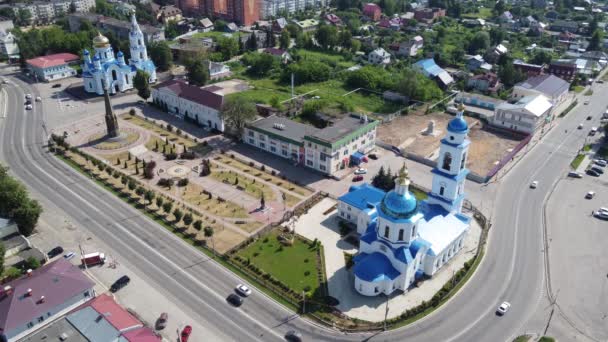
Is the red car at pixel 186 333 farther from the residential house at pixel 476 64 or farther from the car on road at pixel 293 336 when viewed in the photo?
the residential house at pixel 476 64

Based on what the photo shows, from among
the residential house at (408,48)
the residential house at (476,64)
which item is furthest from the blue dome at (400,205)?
the residential house at (408,48)

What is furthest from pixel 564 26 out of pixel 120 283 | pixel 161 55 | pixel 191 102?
pixel 120 283

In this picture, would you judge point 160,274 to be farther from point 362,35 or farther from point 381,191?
point 362,35

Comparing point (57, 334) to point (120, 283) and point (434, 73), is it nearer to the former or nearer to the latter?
point (120, 283)

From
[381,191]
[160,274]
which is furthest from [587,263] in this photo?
[160,274]

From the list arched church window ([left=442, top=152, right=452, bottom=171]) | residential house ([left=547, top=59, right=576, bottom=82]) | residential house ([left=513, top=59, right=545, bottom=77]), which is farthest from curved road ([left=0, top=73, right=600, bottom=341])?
residential house ([left=547, top=59, right=576, bottom=82])
